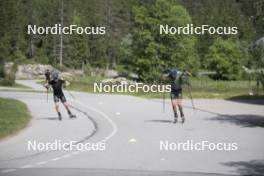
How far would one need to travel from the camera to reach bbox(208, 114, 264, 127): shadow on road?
18.8 m

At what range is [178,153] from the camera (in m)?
12.5

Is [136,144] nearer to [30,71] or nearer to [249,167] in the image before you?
[249,167]

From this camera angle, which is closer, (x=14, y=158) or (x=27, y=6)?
(x=14, y=158)

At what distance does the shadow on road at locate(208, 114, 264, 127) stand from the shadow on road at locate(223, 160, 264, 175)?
7496 mm

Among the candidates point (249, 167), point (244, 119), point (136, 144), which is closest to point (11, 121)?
point (136, 144)

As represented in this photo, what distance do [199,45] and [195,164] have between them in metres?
104

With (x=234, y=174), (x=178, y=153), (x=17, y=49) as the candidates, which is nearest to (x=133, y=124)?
(x=178, y=153)

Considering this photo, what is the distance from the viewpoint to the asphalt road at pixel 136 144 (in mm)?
10547

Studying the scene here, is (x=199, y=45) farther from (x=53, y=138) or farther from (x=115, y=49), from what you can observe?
(x=53, y=138)

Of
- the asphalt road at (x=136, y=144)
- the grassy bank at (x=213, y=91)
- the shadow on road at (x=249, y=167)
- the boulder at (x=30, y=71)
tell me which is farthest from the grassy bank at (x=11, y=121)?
the boulder at (x=30, y=71)

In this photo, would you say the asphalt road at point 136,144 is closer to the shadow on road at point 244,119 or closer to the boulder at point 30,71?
the shadow on road at point 244,119

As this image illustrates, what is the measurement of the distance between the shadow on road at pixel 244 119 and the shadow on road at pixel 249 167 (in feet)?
24.6

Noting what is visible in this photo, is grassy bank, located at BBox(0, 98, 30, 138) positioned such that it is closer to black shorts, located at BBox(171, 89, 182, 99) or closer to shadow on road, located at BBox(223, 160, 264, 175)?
black shorts, located at BBox(171, 89, 182, 99)

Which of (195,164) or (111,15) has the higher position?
(111,15)
